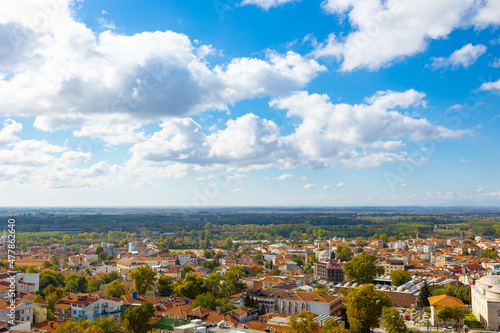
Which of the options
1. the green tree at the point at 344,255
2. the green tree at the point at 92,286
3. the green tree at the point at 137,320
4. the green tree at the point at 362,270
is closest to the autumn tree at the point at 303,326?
the green tree at the point at 137,320

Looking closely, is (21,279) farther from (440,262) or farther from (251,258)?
(440,262)

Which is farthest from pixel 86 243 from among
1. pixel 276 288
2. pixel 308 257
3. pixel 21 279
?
pixel 276 288

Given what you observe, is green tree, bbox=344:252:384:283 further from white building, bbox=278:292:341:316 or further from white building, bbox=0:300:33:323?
white building, bbox=0:300:33:323

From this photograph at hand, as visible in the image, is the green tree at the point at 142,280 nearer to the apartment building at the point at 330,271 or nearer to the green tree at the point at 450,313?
the green tree at the point at 450,313

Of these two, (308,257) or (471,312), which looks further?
(308,257)

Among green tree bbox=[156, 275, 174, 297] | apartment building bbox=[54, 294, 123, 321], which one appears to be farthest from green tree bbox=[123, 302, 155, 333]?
green tree bbox=[156, 275, 174, 297]

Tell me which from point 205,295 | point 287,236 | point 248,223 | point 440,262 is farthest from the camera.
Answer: point 248,223
